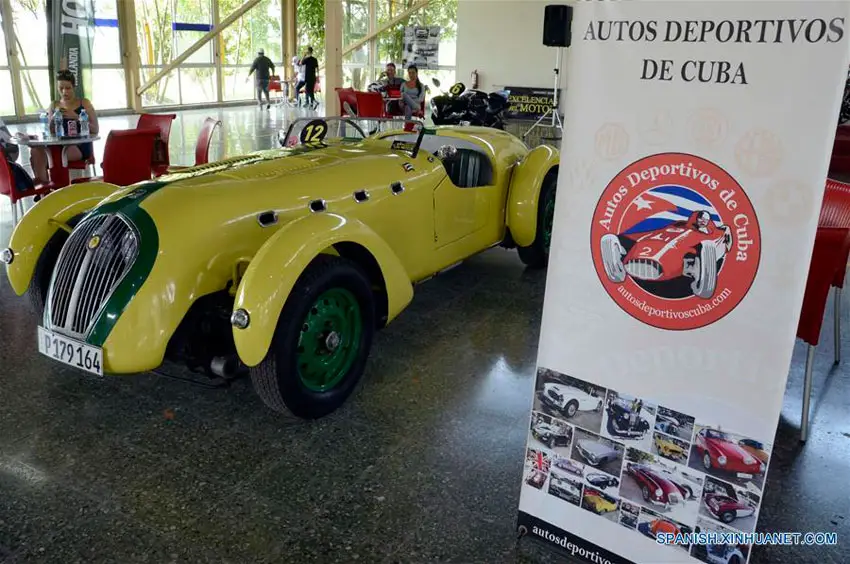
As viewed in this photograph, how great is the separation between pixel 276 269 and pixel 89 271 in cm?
86

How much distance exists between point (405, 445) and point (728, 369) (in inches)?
59.7

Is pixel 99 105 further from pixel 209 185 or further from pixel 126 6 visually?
pixel 209 185

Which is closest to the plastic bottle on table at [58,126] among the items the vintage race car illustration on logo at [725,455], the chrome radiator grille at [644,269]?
the chrome radiator grille at [644,269]

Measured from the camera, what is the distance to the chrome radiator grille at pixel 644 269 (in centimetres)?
187

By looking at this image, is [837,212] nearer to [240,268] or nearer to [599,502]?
[599,502]

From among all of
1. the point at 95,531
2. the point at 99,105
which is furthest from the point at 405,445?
the point at 99,105

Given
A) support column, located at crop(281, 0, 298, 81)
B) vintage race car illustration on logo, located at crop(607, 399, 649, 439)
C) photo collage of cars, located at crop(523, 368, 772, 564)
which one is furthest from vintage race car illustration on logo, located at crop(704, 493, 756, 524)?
support column, located at crop(281, 0, 298, 81)

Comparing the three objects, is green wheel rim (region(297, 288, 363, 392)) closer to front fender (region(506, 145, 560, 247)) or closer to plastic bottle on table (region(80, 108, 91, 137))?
front fender (region(506, 145, 560, 247))

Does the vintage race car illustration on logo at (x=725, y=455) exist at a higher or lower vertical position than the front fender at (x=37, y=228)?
Result: lower

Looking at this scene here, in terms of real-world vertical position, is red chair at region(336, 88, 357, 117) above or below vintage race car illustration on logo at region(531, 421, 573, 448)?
above

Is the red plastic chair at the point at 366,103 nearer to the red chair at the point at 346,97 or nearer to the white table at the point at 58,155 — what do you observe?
the red chair at the point at 346,97

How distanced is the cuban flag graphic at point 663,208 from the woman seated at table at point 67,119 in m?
5.56

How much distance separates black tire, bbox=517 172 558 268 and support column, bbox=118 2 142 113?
13.7 metres

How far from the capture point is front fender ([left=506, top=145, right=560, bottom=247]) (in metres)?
4.80
